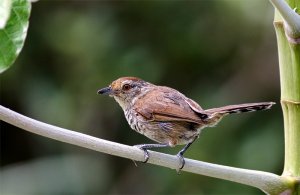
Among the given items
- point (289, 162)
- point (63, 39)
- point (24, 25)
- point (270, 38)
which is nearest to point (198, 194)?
point (270, 38)

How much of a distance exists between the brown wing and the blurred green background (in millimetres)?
2491

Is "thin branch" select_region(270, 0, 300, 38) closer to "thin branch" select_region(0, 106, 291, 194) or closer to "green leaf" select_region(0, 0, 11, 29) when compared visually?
"thin branch" select_region(0, 106, 291, 194)

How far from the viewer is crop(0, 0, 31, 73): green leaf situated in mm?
1144

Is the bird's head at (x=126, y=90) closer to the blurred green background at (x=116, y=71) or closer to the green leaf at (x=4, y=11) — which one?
the green leaf at (x=4, y=11)

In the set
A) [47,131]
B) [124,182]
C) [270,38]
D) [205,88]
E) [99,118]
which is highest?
[47,131]

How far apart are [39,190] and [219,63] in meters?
2.05

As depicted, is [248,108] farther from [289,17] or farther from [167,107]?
[289,17]

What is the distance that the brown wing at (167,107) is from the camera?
2.67 meters

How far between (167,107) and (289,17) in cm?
145

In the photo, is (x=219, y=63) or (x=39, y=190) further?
(x=219, y=63)

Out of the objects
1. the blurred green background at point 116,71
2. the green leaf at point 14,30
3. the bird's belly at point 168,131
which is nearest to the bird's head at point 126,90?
the bird's belly at point 168,131

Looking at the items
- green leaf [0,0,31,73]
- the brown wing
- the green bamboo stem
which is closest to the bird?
the brown wing

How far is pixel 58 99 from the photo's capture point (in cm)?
598

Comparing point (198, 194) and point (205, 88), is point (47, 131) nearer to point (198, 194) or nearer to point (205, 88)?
point (198, 194)
